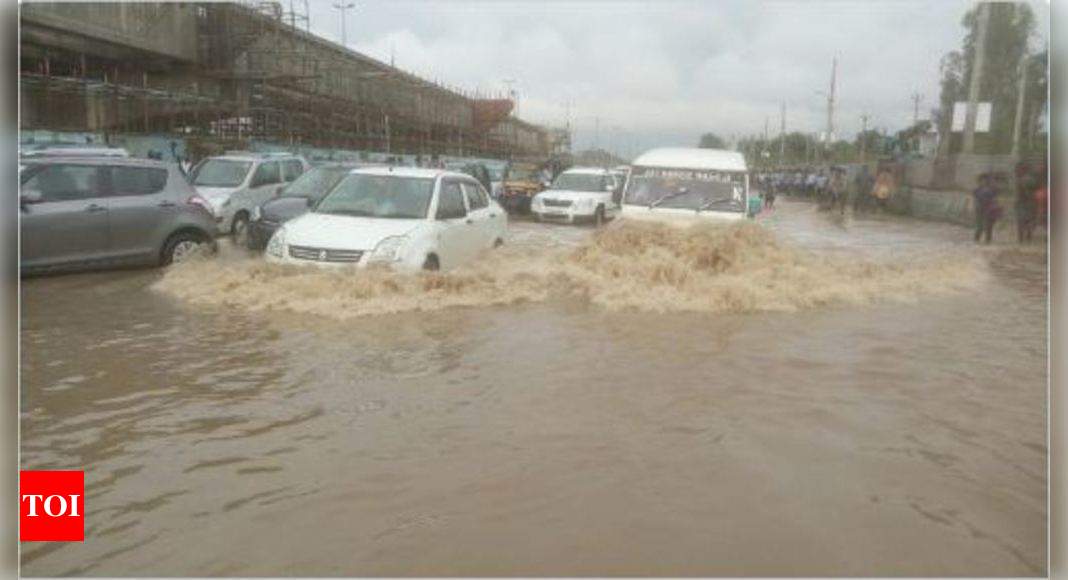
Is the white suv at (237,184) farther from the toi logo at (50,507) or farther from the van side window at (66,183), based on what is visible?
the toi logo at (50,507)

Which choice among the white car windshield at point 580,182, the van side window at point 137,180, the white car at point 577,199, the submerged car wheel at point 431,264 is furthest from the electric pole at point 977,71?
the van side window at point 137,180

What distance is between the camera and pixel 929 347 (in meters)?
7.70

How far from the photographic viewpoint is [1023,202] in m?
18.2

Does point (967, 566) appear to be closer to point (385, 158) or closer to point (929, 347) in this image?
point (929, 347)

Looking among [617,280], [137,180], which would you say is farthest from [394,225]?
[137,180]

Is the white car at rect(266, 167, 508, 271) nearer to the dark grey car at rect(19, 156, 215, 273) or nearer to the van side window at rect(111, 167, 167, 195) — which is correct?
the dark grey car at rect(19, 156, 215, 273)

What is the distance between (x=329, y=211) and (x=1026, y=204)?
50.1 ft

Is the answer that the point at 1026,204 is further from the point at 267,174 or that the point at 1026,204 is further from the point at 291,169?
the point at 267,174

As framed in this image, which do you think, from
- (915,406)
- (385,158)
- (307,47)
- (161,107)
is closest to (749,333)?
(915,406)

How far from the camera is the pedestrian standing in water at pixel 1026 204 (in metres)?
17.8

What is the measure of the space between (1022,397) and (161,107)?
23411 millimetres

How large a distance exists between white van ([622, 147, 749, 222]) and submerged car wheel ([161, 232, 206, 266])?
585 cm

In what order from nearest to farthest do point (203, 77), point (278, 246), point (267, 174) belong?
1. point (278, 246)
2. point (267, 174)
3. point (203, 77)

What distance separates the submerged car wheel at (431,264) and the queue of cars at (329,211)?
25 millimetres
